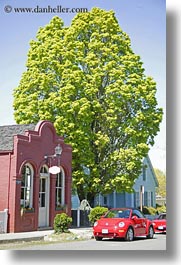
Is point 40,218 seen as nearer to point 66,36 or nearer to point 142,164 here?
point 142,164

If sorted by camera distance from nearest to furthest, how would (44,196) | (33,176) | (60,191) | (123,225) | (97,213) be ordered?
(123,225) → (97,213) → (33,176) → (44,196) → (60,191)

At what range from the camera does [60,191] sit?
2002cm

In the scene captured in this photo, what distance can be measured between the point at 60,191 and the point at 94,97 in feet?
12.2

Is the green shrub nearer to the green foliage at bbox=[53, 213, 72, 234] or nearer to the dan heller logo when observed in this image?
the green foliage at bbox=[53, 213, 72, 234]

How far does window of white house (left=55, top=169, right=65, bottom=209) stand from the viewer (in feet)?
65.0

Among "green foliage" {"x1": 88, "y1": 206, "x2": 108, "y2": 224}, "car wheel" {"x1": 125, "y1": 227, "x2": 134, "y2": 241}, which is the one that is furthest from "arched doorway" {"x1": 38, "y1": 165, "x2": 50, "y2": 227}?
"car wheel" {"x1": 125, "y1": 227, "x2": 134, "y2": 241}

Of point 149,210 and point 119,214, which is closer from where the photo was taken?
point 119,214

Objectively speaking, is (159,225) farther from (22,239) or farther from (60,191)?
(22,239)

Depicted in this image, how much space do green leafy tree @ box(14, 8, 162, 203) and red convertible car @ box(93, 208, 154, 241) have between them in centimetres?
294

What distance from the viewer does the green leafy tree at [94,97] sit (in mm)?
18797

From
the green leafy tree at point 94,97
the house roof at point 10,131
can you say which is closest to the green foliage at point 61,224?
the green leafy tree at point 94,97

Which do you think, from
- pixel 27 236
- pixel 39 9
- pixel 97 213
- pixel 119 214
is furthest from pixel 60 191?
pixel 39 9

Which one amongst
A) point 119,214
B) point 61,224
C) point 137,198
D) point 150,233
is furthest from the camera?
point 137,198

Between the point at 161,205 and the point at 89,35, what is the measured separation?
24.2 ft
